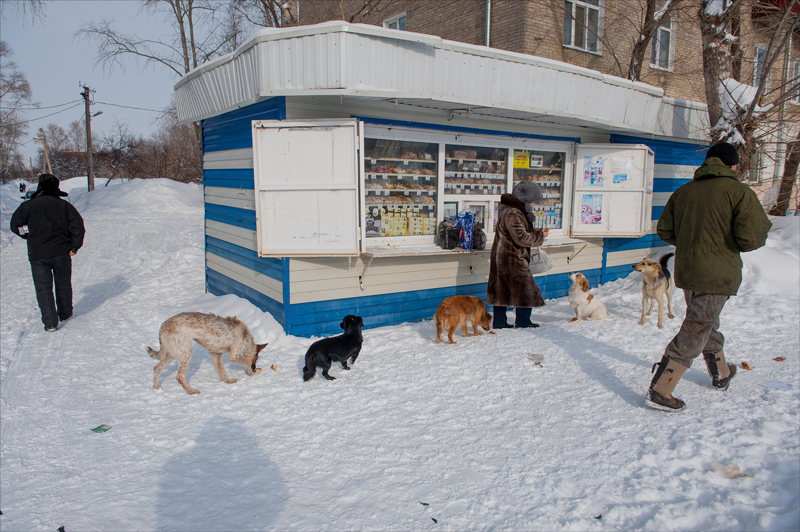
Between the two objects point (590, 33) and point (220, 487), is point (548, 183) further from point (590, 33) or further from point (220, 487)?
point (590, 33)

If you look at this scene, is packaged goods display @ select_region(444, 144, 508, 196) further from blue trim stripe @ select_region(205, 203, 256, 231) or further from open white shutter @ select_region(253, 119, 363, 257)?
blue trim stripe @ select_region(205, 203, 256, 231)

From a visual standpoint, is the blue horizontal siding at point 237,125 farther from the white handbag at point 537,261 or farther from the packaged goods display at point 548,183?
the packaged goods display at point 548,183

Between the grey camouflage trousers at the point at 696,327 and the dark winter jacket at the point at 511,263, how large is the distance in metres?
2.44

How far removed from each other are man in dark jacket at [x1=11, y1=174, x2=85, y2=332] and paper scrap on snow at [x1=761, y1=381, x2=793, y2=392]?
8.19 meters

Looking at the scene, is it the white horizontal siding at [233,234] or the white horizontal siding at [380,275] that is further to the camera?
the white horizontal siding at [233,234]

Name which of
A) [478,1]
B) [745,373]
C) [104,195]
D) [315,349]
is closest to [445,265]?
[315,349]

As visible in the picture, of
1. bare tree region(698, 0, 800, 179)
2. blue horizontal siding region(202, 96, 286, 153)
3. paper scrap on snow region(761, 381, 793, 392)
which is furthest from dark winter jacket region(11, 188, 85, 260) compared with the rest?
bare tree region(698, 0, 800, 179)

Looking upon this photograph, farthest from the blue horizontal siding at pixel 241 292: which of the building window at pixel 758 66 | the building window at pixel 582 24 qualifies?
the building window at pixel 582 24

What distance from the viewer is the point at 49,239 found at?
680cm

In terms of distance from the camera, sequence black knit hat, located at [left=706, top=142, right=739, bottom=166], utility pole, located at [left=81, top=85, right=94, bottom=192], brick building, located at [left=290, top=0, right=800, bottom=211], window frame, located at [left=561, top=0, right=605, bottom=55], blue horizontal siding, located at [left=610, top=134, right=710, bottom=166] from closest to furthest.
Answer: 1. black knit hat, located at [left=706, top=142, right=739, bottom=166]
2. blue horizontal siding, located at [left=610, top=134, right=710, bottom=166]
3. brick building, located at [left=290, top=0, right=800, bottom=211]
4. window frame, located at [left=561, top=0, right=605, bottom=55]
5. utility pole, located at [left=81, top=85, right=94, bottom=192]

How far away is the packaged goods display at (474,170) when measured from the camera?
719cm

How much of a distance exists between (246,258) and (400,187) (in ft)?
7.79

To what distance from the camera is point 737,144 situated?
8461 mm

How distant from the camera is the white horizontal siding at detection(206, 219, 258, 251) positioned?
6.69 m
